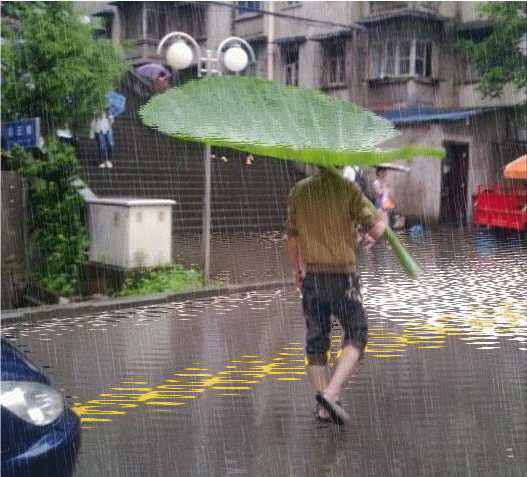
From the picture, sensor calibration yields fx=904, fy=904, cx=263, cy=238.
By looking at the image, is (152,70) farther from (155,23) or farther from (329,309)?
(329,309)

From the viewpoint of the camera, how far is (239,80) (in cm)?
191

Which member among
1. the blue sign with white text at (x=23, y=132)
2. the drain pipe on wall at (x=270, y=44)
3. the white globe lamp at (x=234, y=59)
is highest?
the drain pipe on wall at (x=270, y=44)

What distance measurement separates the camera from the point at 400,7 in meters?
29.3

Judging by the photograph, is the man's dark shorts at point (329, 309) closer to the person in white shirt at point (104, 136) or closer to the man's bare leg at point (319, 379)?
the man's bare leg at point (319, 379)

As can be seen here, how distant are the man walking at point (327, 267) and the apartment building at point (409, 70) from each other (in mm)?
18373

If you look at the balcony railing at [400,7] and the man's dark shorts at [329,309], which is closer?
the man's dark shorts at [329,309]

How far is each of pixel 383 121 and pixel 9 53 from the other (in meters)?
12.8

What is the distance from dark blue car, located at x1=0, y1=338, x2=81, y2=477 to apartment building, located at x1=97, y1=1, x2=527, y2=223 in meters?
20.2

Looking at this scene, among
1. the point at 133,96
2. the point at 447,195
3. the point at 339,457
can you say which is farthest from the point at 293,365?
the point at 133,96

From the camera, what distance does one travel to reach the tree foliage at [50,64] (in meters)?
13.8

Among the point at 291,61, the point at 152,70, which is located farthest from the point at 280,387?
the point at 291,61

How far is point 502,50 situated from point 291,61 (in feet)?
33.0

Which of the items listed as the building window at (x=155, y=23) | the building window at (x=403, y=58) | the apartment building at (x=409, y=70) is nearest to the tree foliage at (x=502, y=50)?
the apartment building at (x=409, y=70)

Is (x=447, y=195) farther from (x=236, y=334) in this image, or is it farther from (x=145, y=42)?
(x=236, y=334)
